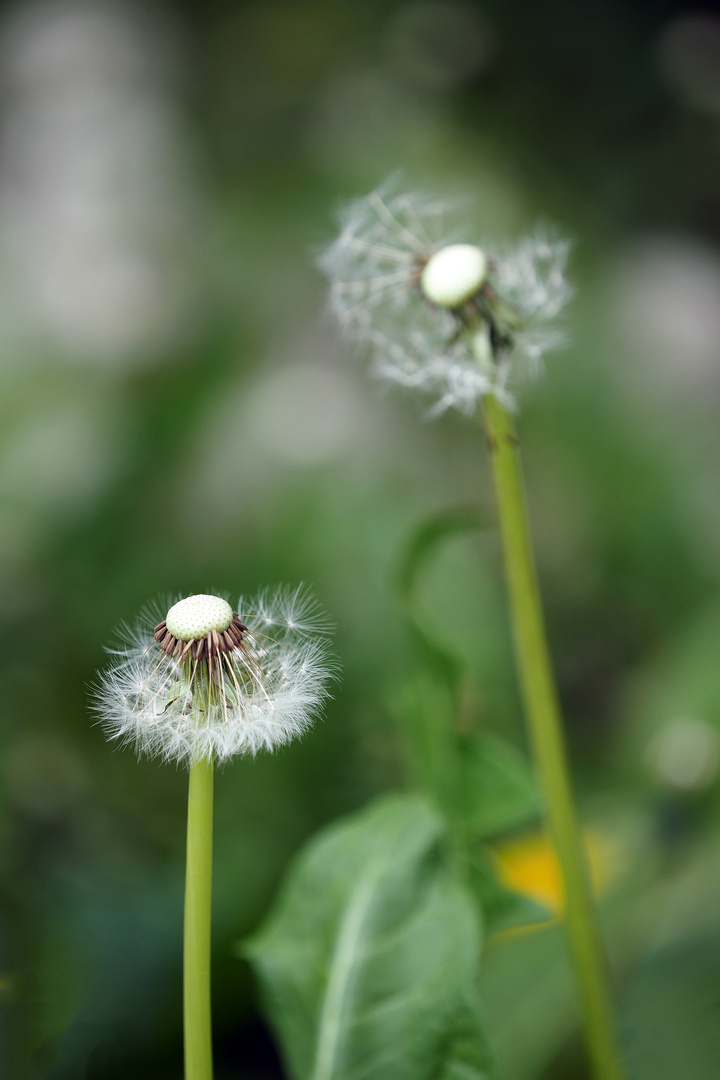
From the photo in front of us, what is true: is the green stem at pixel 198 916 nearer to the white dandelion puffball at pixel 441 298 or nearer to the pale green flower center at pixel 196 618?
the pale green flower center at pixel 196 618

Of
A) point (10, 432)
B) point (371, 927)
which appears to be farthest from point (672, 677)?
point (10, 432)

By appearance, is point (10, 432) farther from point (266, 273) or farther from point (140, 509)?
point (266, 273)

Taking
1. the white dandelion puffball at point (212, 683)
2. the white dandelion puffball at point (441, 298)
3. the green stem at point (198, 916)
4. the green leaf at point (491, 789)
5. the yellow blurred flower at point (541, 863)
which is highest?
the white dandelion puffball at point (441, 298)

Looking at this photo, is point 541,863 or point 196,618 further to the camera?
point 541,863

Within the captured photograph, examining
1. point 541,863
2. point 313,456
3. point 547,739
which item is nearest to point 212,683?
point 547,739

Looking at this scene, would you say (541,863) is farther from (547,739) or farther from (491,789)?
(547,739)

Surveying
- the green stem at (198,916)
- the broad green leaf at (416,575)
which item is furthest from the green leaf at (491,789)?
the green stem at (198,916)

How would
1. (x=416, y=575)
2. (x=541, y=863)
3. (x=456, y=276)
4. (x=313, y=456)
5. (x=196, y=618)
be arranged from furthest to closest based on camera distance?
(x=313, y=456), (x=541, y=863), (x=416, y=575), (x=456, y=276), (x=196, y=618)
